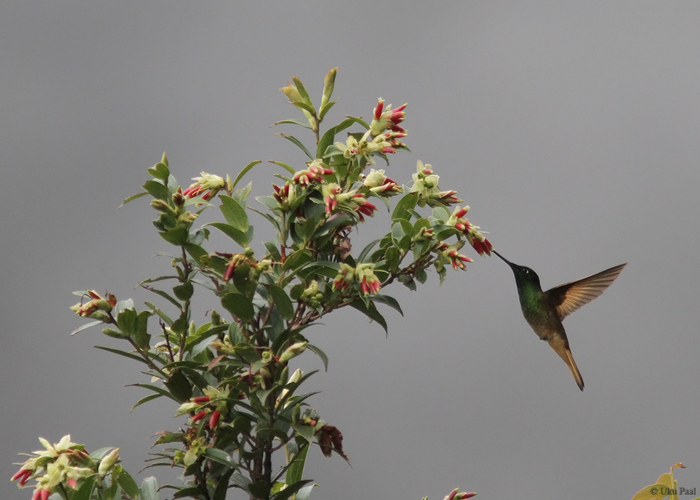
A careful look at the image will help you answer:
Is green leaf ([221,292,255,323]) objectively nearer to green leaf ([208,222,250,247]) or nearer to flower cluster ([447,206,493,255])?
green leaf ([208,222,250,247])

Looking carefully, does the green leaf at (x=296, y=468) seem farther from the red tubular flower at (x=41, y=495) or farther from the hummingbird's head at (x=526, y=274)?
the hummingbird's head at (x=526, y=274)

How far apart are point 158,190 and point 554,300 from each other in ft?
4.63

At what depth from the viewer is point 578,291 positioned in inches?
86.9

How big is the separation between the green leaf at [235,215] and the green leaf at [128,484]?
0.51 metres

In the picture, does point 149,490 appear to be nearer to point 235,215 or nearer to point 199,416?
point 199,416

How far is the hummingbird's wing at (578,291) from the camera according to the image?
6.94 ft

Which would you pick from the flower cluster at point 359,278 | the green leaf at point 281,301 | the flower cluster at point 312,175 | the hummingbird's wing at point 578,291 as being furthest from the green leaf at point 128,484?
the hummingbird's wing at point 578,291

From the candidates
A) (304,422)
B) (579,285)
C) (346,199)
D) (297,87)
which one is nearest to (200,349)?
(304,422)

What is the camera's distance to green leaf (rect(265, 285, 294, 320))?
51.3 inches

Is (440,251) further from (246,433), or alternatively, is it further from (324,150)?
(246,433)

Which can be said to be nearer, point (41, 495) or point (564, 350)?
point (41, 495)

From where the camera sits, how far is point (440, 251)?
142cm

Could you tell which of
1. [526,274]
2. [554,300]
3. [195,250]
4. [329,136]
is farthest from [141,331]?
[554,300]

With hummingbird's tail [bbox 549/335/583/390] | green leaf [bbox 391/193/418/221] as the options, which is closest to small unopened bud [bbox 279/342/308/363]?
green leaf [bbox 391/193/418/221]
